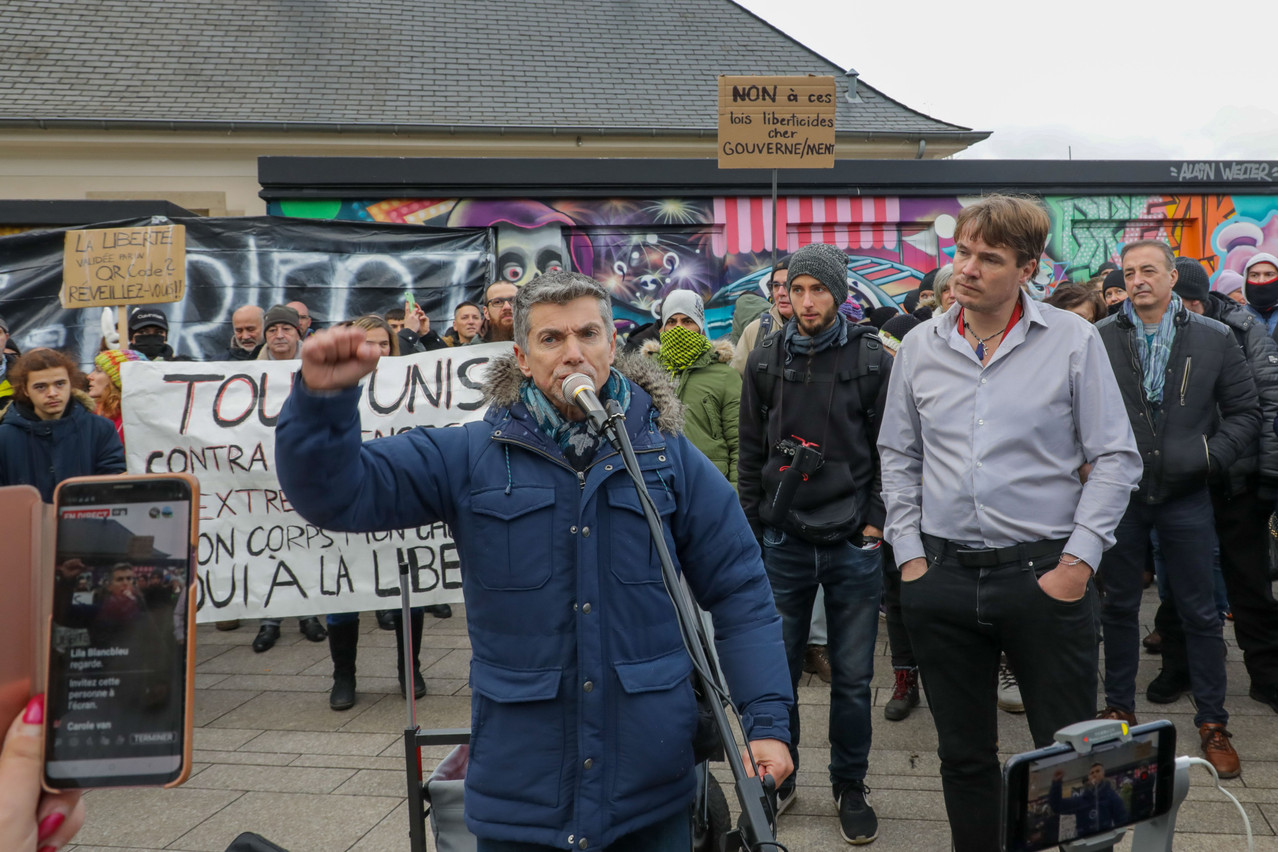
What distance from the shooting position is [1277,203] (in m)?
11.5

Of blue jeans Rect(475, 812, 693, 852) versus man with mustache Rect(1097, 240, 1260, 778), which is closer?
blue jeans Rect(475, 812, 693, 852)

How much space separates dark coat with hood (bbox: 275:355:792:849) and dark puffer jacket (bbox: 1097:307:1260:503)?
2711mm

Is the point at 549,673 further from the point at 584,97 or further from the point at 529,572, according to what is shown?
the point at 584,97

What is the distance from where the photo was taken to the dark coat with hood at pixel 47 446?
5379 millimetres

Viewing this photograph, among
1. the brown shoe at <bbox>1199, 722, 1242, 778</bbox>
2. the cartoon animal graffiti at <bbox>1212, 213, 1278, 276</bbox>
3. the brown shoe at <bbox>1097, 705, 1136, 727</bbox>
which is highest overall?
the cartoon animal graffiti at <bbox>1212, 213, 1278, 276</bbox>

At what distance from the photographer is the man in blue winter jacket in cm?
216

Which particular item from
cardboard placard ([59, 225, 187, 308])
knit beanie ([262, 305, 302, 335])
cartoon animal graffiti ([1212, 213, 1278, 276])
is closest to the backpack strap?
knit beanie ([262, 305, 302, 335])

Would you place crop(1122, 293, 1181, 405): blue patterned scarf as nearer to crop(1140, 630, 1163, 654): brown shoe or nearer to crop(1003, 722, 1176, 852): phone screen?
crop(1140, 630, 1163, 654): brown shoe

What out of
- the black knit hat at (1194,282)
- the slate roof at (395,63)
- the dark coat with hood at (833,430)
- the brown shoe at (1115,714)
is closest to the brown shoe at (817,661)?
the brown shoe at (1115,714)

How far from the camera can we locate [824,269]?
389 cm

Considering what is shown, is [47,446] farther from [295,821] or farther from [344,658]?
[295,821]

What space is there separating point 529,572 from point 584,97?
65.2 ft

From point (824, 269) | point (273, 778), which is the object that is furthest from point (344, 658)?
point (824, 269)

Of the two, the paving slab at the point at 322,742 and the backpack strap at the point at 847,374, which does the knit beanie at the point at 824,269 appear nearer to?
the backpack strap at the point at 847,374
